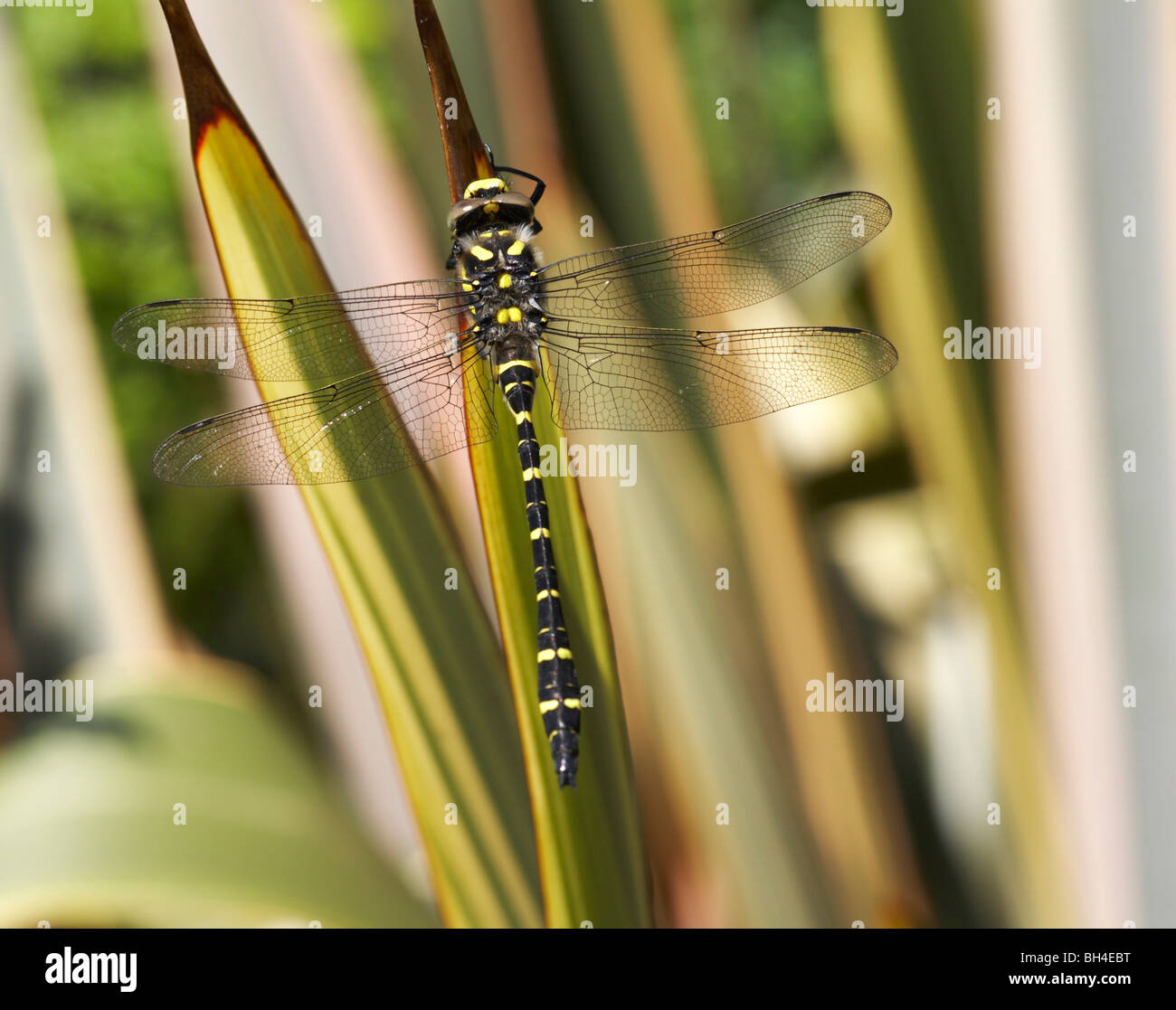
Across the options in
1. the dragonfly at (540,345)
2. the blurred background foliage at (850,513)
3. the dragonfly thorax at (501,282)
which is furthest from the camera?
the dragonfly thorax at (501,282)

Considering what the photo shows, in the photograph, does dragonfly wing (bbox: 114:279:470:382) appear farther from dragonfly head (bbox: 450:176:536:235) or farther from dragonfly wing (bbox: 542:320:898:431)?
dragonfly wing (bbox: 542:320:898:431)

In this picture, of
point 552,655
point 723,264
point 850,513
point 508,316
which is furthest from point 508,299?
point 850,513

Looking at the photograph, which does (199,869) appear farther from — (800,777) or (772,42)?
(772,42)

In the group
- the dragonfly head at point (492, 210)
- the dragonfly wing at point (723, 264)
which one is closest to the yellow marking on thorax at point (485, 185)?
the dragonfly head at point (492, 210)

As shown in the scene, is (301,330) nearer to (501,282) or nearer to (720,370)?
(501,282)

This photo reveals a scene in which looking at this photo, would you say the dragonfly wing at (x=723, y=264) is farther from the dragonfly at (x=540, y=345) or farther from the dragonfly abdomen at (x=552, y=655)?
the dragonfly abdomen at (x=552, y=655)

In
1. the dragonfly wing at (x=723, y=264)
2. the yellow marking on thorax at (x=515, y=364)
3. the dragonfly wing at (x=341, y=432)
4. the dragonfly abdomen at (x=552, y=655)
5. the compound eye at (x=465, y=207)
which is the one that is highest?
the compound eye at (x=465, y=207)

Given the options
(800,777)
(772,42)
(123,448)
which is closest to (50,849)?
(800,777)

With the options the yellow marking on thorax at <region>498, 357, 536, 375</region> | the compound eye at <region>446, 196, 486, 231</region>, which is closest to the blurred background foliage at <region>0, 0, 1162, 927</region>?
the compound eye at <region>446, 196, 486, 231</region>
